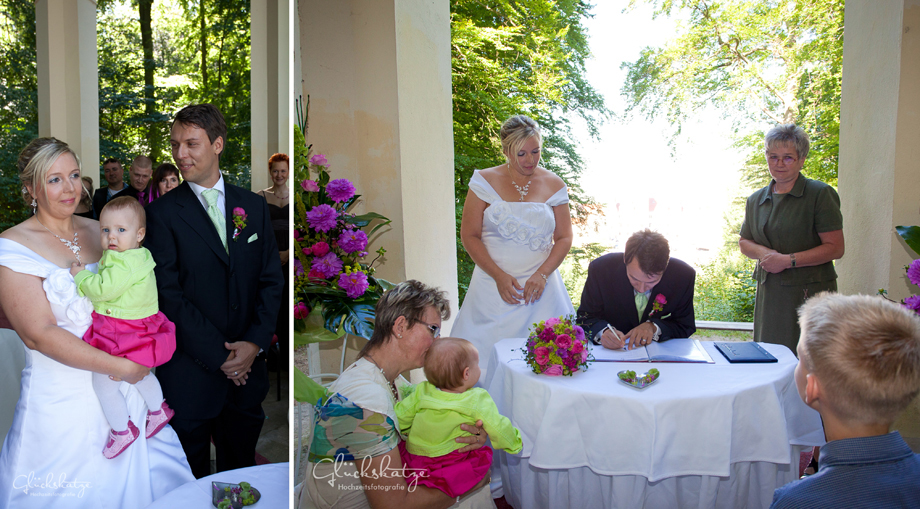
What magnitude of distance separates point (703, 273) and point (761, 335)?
511cm

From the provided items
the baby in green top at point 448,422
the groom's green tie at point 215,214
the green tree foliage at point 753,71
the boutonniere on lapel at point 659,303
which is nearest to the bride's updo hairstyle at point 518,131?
the boutonniere on lapel at point 659,303

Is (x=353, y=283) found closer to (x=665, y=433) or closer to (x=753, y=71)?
(x=665, y=433)

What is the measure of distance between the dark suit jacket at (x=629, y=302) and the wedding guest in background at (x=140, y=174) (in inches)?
76.4

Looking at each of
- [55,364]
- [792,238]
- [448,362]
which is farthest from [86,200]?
[792,238]

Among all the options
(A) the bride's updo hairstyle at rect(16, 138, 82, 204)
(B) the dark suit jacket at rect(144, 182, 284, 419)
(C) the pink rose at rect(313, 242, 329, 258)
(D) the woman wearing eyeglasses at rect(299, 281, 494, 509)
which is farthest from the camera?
(C) the pink rose at rect(313, 242, 329, 258)

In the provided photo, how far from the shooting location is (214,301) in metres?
1.34

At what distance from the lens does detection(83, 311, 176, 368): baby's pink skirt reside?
3.90 feet

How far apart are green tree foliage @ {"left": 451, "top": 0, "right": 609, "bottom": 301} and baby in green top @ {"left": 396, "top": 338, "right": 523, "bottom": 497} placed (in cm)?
560

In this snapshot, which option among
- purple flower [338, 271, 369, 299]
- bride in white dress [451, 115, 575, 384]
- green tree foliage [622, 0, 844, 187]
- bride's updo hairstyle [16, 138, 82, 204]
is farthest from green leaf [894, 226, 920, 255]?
green tree foliage [622, 0, 844, 187]

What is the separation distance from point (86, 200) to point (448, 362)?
1.09m

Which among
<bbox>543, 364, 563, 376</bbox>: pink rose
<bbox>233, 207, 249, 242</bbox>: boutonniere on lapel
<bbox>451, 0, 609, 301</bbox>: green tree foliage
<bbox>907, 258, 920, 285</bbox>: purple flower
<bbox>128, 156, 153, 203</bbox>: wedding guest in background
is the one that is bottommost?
<bbox>543, 364, 563, 376</bbox>: pink rose

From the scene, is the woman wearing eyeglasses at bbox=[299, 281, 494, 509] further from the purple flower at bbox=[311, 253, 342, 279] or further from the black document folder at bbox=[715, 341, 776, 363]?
the black document folder at bbox=[715, 341, 776, 363]

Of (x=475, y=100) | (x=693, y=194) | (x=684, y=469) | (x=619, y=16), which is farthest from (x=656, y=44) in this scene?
(x=684, y=469)

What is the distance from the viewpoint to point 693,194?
7.84m
